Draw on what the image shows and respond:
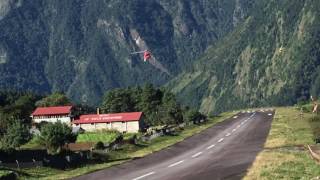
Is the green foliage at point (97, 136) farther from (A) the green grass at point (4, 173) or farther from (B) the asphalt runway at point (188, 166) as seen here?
(A) the green grass at point (4, 173)

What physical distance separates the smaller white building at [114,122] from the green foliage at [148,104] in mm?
13956

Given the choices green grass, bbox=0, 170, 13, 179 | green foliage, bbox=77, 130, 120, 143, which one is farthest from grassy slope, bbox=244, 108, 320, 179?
green foliage, bbox=77, 130, 120, 143

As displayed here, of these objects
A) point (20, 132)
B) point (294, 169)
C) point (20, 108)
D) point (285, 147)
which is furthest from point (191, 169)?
point (20, 108)

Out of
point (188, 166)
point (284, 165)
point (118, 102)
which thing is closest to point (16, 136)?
point (188, 166)

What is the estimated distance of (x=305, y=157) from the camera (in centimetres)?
4619

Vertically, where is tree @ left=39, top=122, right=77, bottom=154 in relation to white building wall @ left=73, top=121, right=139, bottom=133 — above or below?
above

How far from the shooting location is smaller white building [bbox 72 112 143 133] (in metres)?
145

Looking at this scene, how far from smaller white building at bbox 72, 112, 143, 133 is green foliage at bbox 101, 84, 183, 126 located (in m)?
14.0

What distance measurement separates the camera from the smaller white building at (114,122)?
14491 centimetres

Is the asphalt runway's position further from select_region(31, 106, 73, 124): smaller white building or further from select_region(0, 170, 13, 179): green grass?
select_region(31, 106, 73, 124): smaller white building

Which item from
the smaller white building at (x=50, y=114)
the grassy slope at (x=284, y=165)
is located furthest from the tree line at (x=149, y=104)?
the grassy slope at (x=284, y=165)

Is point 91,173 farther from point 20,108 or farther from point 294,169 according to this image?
point 20,108

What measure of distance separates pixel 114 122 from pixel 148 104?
35542mm

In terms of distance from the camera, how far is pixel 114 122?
14825cm
